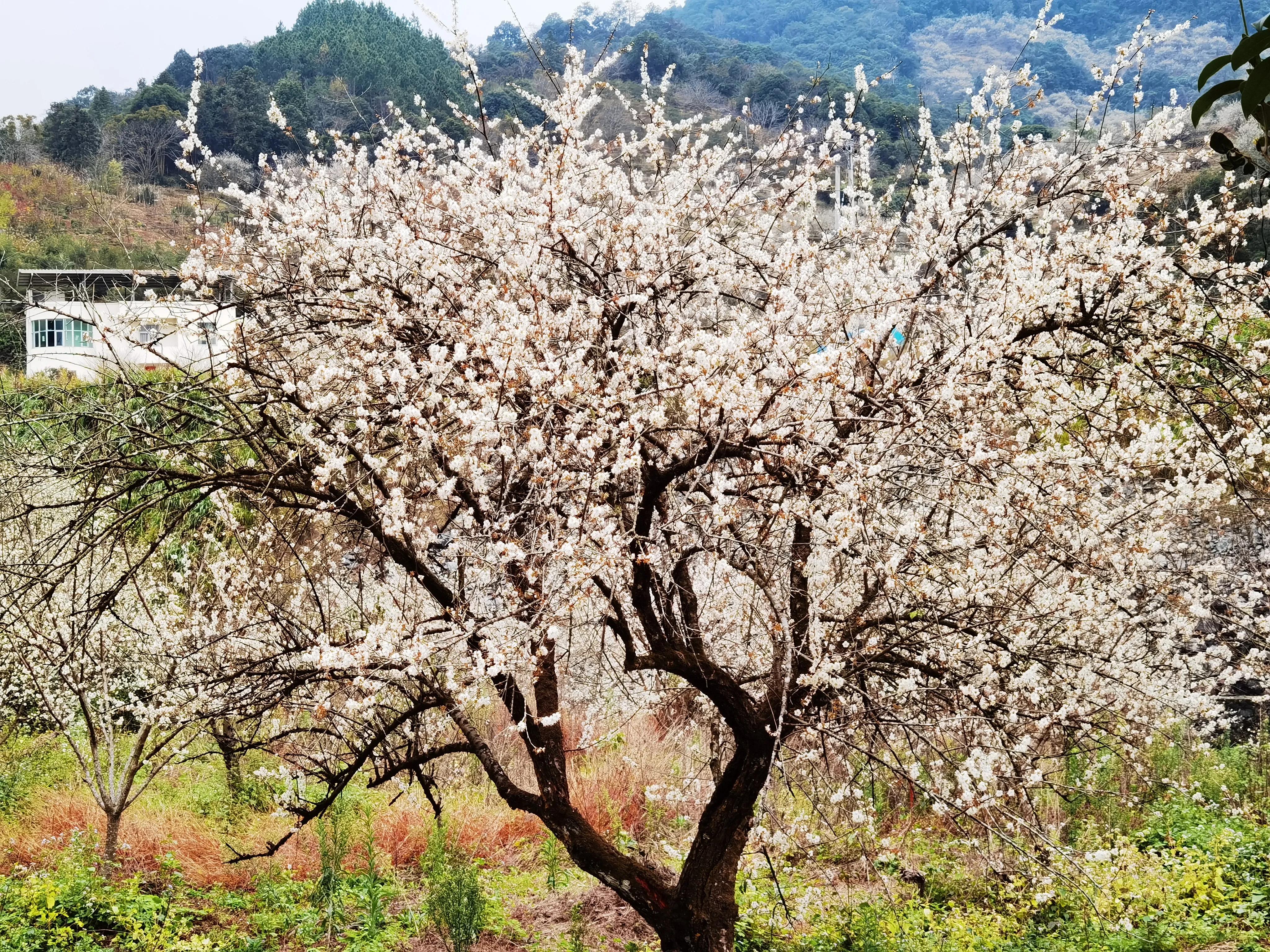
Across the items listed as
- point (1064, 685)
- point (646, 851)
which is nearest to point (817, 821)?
point (646, 851)

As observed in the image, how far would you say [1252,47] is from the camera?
32.7 inches

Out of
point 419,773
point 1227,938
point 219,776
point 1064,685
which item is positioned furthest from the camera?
point 219,776

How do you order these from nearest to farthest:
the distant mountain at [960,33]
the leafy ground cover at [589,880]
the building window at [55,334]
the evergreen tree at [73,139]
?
the leafy ground cover at [589,880]
the building window at [55,334]
the evergreen tree at [73,139]
the distant mountain at [960,33]

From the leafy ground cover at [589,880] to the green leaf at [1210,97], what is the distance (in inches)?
165

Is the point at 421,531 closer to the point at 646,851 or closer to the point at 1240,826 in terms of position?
the point at 646,851

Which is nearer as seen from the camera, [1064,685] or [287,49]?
[1064,685]

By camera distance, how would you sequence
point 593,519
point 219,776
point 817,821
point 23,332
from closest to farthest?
point 593,519, point 817,821, point 219,776, point 23,332

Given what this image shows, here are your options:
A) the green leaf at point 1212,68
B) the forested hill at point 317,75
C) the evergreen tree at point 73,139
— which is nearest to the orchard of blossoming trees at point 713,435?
the green leaf at point 1212,68

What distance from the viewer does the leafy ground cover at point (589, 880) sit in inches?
226

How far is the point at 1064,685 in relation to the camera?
16.3ft

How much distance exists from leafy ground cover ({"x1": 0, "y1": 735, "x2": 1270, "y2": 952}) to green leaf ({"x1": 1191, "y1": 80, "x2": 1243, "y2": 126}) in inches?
165

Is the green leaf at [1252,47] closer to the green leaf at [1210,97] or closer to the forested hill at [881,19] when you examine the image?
the green leaf at [1210,97]

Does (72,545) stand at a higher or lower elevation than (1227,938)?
higher

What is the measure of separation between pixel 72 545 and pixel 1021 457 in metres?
10.1
